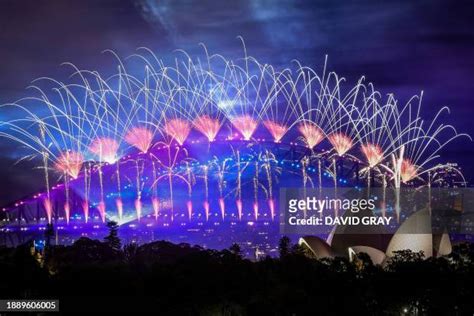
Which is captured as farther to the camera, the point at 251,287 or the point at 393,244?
the point at 393,244

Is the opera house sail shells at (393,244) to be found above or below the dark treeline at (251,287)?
above

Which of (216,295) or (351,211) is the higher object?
(351,211)

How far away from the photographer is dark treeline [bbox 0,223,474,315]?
39.5 m

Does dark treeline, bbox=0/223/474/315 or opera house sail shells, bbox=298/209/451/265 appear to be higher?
opera house sail shells, bbox=298/209/451/265

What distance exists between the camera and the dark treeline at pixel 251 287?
39.5 m

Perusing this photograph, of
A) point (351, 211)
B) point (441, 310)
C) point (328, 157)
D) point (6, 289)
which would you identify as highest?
point (328, 157)

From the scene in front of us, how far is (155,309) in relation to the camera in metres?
38.8

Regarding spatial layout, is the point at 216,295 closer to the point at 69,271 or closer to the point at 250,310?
the point at 250,310

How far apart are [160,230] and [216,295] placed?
220 ft

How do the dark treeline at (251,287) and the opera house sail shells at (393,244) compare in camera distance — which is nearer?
the dark treeline at (251,287)

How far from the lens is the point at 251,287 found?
43.4 meters

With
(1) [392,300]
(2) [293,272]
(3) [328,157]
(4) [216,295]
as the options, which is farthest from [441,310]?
(3) [328,157]

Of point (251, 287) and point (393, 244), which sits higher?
point (393, 244)

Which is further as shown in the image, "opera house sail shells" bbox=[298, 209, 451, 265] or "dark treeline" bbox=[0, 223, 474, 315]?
"opera house sail shells" bbox=[298, 209, 451, 265]
